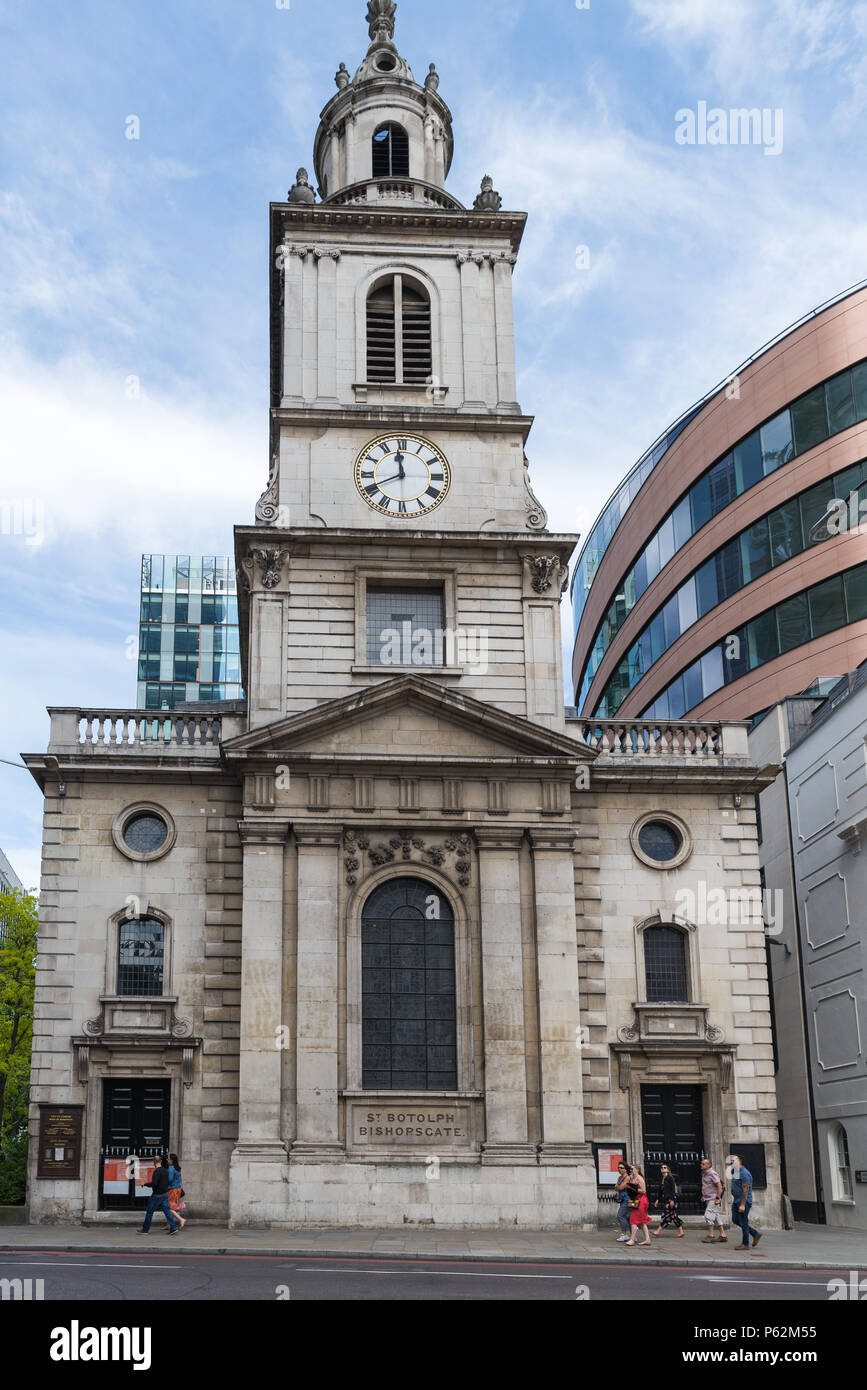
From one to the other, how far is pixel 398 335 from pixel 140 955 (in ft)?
58.7

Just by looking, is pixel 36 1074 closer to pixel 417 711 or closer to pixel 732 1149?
pixel 417 711

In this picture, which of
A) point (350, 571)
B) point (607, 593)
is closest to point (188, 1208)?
point (350, 571)

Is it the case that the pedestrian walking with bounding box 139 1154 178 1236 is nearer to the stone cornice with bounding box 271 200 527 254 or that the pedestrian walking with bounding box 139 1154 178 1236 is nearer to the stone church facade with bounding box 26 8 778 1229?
the stone church facade with bounding box 26 8 778 1229

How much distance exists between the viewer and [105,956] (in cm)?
3312

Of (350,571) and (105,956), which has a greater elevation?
(350,571)

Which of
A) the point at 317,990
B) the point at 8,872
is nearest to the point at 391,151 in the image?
the point at 317,990

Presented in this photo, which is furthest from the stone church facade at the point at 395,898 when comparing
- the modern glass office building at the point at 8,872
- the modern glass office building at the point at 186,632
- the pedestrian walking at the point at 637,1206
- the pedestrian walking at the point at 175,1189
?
the modern glass office building at the point at 8,872

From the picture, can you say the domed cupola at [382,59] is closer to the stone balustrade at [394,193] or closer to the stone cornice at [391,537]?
the stone balustrade at [394,193]

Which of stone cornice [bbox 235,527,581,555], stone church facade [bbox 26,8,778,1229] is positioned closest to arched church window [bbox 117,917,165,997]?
stone church facade [bbox 26,8,778,1229]

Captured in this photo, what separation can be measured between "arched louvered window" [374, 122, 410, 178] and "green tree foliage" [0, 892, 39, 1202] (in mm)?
25652

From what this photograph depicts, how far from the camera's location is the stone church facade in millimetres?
31391

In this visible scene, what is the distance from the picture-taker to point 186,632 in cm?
12425

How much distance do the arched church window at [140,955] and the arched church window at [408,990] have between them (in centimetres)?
484

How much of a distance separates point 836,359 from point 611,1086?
26167 millimetres
